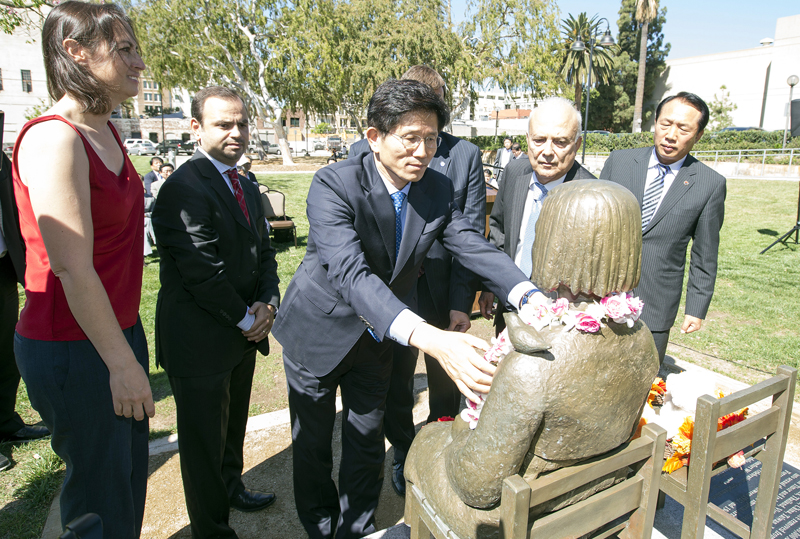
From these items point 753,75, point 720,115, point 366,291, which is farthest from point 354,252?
point 753,75

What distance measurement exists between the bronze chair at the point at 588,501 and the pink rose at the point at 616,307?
457 mm

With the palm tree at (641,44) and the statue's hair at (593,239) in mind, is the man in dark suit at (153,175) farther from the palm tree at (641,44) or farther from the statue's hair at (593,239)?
the palm tree at (641,44)

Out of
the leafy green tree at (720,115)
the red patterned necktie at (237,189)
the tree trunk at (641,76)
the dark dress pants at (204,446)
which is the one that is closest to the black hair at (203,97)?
the red patterned necktie at (237,189)

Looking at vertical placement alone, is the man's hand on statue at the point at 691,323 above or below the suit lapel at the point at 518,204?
below

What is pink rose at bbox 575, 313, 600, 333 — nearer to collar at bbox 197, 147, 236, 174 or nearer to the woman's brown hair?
the woman's brown hair

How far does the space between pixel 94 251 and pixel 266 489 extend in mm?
2089

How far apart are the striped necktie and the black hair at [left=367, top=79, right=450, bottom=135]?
2.00 metres

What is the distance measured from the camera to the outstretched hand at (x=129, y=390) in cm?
178

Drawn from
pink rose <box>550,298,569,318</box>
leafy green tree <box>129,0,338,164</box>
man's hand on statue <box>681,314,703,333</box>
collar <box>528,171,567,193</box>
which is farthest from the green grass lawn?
leafy green tree <box>129,0,338,164</box>

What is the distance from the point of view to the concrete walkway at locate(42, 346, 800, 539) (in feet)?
9.21

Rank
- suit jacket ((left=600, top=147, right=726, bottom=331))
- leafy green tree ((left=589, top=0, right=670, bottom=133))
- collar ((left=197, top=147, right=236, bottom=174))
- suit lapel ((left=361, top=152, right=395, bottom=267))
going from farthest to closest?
leafy green tree ((left=589, top=0, right=670, bottom=133))
suit jacket ((left=600, top=147, right=726, bottom=331))
collar ((left=197, top=147, right=236, bottom=174))
suit lapel ((left=361, top=152, right=395, bottom=267))

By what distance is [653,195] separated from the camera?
3.45 m

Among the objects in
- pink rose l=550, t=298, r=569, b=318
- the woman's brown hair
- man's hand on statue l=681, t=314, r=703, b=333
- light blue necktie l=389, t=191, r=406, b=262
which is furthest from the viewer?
man's hand on statue l=681, t=314, r=703, b=333

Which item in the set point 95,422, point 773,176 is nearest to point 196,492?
point 95,422
